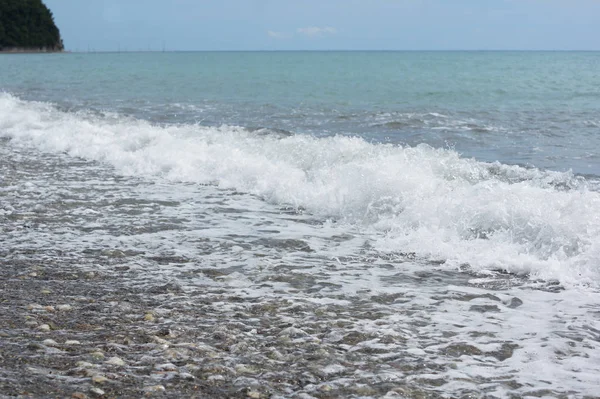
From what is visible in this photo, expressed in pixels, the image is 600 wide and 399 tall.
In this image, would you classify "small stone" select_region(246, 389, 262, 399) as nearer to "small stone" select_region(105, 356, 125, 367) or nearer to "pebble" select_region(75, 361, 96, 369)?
"small stone" select_region(105, 356, 125, 367)

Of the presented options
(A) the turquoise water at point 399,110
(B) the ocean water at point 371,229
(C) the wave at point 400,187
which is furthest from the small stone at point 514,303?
(A) the turquoise water at point 399,110

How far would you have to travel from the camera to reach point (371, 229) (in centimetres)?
860

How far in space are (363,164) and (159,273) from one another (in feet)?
17.1

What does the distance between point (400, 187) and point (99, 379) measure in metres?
6.20

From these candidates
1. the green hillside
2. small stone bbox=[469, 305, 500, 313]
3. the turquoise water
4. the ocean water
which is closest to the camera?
the ocean water

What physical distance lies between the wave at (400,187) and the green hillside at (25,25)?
423ft

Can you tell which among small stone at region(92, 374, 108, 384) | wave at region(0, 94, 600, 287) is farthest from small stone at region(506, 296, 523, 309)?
small stone at region(92, 374, 108, 384)

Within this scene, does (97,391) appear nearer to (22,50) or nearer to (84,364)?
(84,364)

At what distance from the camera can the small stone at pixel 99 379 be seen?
412 centimetres

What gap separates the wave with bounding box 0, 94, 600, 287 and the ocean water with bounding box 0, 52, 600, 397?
0.03m

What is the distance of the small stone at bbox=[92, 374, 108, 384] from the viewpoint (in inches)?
162

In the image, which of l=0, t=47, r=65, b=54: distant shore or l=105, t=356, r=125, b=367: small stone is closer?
l=105, t=356, r=125, b=367: small stone

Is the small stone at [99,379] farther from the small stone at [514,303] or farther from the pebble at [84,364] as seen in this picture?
the small stone at [514,303]

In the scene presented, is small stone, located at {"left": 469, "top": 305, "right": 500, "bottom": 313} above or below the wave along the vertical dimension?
below
